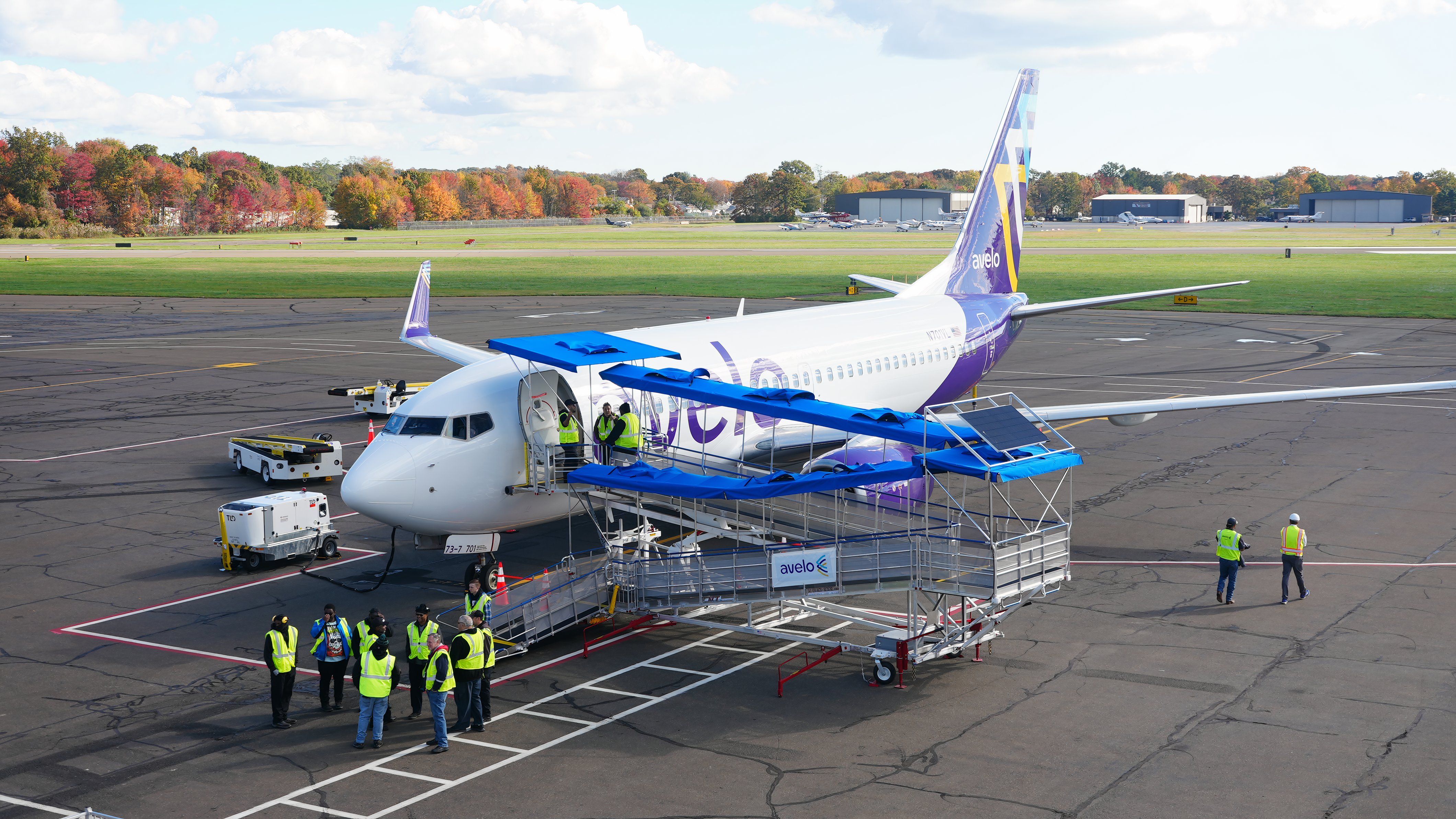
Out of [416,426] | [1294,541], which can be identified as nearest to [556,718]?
[416,426]

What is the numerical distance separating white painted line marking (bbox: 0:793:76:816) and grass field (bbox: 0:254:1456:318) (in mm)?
79655

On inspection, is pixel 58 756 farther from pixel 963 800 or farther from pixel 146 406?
pixel 146 406

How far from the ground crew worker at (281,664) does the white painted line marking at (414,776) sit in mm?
2483

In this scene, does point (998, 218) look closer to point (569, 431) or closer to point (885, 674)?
point (569, 431)

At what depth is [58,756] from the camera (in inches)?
694

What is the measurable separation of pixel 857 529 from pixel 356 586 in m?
11.0

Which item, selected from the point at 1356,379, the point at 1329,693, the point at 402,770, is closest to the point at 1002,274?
the point at 1356,379

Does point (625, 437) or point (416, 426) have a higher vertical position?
point (416, 426)

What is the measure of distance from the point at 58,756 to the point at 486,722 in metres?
6.04

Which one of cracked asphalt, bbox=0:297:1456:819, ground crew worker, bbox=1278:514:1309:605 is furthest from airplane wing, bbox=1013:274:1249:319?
ground crew worker, bbox=1278:514:1309:605

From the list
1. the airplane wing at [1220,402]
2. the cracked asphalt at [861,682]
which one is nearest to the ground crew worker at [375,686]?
the cracked asphalt at [861,682]

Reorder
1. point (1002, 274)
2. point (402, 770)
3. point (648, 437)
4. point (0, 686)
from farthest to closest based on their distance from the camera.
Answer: point (1002, 274) → point (648, 437) → point (0, 686) → point (402, 770)

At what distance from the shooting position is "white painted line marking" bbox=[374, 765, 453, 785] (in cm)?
1675

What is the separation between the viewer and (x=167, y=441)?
42.5 metres
